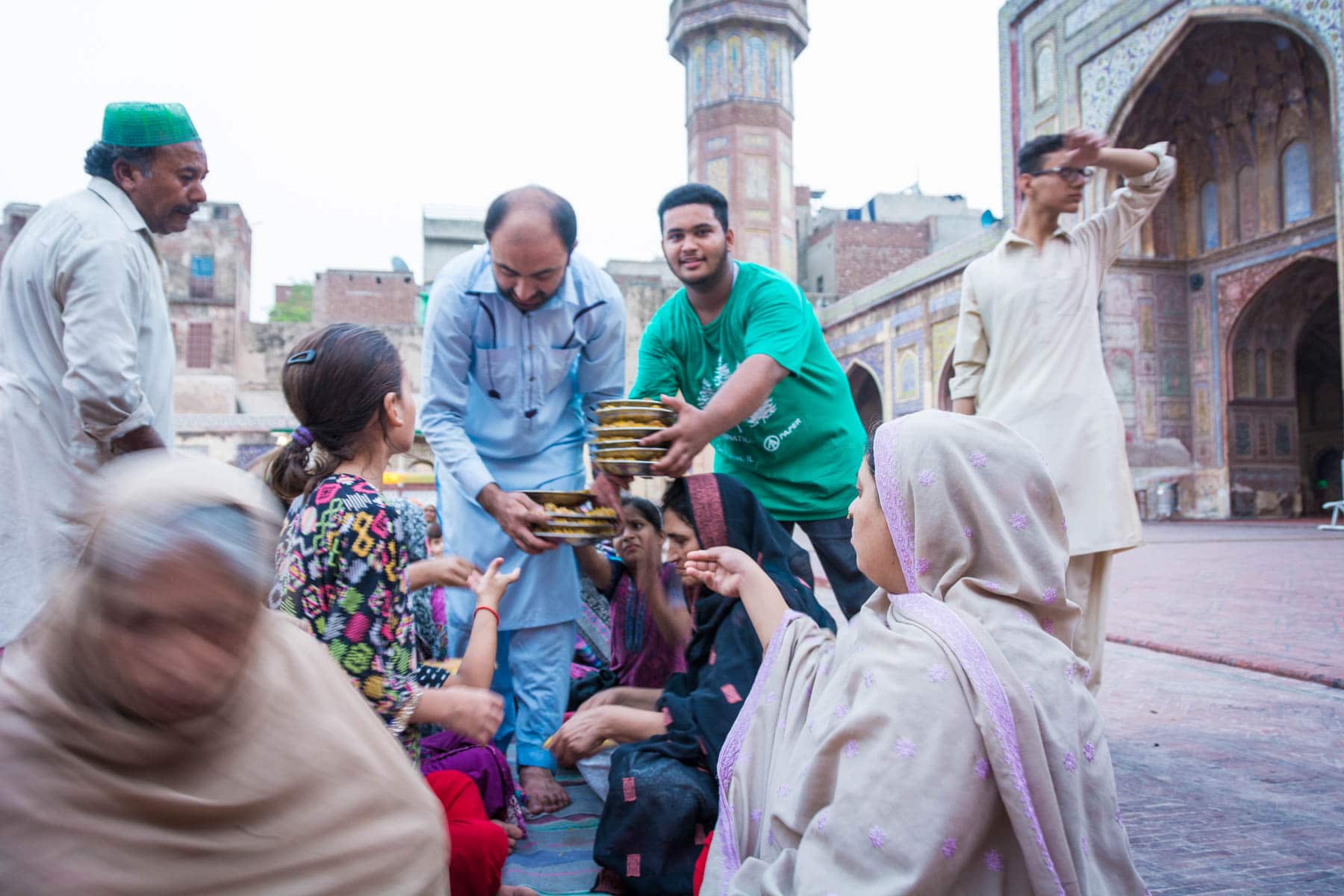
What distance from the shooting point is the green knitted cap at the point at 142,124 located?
2.51m

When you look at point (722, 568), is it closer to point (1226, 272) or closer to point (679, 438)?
point (679, 438)

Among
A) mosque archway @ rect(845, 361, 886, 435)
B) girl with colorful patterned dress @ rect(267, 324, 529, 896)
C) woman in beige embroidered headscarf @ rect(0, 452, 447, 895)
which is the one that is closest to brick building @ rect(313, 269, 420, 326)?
mosque archway @ rect(845, 361, 886, 435)

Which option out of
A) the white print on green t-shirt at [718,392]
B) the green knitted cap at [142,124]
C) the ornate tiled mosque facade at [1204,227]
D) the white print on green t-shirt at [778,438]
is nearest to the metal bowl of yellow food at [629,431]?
the white print on green t-shirt at [718,392]

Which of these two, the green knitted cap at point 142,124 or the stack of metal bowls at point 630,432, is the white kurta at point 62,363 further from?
the stack of metal bowls at point 630,432

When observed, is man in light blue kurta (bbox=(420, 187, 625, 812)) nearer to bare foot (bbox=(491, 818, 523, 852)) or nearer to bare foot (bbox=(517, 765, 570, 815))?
bare foot (bbox=(517, 765, 570, 815))

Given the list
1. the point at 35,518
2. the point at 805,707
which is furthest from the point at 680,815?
the point at 35,518

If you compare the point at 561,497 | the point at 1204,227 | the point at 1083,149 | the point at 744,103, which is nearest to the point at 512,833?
the point at 561,497

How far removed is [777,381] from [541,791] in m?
1.43

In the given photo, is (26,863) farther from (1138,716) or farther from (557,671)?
(1138,716)

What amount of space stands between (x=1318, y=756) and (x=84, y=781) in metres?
3.36

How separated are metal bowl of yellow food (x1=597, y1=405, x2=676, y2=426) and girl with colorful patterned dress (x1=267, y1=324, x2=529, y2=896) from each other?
0.69 meters

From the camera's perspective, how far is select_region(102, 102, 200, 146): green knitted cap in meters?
2.51

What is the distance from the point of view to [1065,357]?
9.73 feet

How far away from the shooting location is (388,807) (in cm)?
113
